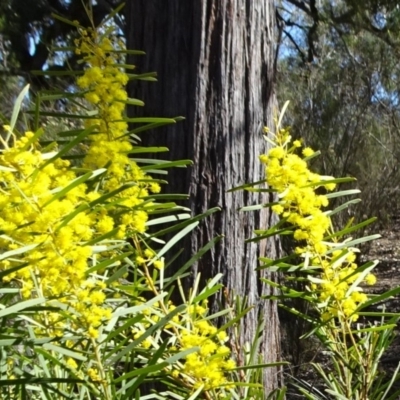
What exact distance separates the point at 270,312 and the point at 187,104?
578 mm

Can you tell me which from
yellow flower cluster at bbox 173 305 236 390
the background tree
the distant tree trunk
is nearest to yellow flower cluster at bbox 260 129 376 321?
yellow flower cluster at bbox 173 305 236 390

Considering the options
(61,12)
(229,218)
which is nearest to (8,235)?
(229,218)

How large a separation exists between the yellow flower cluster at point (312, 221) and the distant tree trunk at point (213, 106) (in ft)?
1.45

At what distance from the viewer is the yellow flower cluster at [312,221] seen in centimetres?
101

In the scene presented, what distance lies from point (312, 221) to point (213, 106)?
575mm

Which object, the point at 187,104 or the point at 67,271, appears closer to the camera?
the point at 67,271

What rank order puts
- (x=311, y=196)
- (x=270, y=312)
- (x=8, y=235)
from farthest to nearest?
(x=270, y=312)
(x=311, y=196)
(x=8, y=235)

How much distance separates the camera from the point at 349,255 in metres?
1.08

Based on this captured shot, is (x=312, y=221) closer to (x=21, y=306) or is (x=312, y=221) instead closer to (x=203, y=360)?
(x=203, y=360)

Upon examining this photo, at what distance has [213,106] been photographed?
4.96 ft

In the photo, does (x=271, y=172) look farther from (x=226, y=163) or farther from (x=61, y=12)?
(x=61, y=12)

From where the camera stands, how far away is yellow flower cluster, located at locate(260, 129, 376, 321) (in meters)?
1.01

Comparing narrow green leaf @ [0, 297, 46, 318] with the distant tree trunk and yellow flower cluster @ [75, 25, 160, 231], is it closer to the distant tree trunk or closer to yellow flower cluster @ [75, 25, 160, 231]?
yellow flower cluster @ [75, 25, 160, 231]

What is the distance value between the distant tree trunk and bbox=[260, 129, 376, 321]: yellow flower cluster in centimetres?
44
